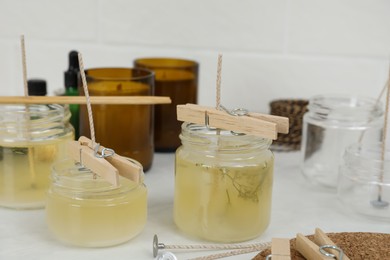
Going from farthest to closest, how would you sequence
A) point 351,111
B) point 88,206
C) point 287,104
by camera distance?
point 287,104, point 351,111, point 88,206

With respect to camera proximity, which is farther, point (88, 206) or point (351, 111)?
point (351, 111)

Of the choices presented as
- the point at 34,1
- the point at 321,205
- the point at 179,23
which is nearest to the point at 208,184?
the point at 321,205

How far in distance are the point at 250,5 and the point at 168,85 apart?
25 cm

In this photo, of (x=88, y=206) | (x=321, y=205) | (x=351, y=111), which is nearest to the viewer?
(x=88, y=206)

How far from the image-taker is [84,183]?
73 cm

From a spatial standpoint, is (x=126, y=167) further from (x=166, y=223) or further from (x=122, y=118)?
(x=122, y=118)

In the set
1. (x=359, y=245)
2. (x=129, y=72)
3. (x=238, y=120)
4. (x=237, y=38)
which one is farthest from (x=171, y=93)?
(x=359, y=245)

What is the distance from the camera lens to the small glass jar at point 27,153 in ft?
2.67

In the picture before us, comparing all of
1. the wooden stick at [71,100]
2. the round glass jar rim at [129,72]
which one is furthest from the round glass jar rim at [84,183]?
the round glass jar rim at [129,72]

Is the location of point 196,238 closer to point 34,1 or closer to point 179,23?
point 179,23

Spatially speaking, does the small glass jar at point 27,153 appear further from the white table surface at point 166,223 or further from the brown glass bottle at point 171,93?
the brown glass bottle at point 171,93

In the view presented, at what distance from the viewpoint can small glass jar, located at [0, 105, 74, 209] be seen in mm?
814

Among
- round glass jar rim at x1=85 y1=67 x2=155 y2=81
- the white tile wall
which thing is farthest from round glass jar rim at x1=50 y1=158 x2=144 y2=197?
the white tile wall

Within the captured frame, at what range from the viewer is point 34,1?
122cm
